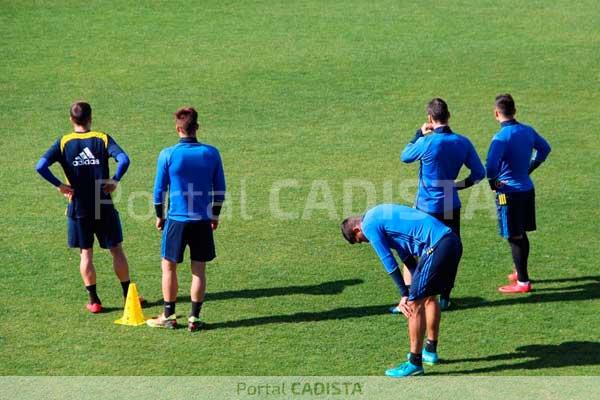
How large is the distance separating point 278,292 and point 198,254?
4.30 ft

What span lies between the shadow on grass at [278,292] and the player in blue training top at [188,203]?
80 centimetres

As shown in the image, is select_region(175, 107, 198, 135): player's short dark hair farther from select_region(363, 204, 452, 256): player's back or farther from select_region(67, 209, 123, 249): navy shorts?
select_region(363, 204, 452, 256): player's back

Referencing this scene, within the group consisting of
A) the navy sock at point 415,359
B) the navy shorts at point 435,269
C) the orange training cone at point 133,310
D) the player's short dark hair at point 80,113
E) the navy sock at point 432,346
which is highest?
the player's short dark hair at point 80,113

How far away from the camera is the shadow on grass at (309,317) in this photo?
9727 mm

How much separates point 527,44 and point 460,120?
4.35m

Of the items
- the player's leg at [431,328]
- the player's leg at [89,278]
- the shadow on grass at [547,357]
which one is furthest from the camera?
the player's leg at [89,278]

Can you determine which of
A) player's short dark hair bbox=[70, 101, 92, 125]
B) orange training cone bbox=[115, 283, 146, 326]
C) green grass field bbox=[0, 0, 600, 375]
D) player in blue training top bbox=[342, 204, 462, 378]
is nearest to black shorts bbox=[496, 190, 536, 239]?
green grass field bbox=[0, 0, 600, 375]

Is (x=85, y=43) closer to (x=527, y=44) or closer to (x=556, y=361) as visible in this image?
(x=527, y=44)

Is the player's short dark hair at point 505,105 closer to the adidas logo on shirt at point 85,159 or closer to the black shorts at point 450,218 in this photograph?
the black shorts at point 450,218

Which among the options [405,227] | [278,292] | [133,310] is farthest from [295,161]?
[405,227]

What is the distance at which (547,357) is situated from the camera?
8.92 meters

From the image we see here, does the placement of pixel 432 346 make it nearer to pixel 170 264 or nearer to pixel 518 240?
pixel 518 240

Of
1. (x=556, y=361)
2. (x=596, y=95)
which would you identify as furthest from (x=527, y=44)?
Result: (x=556, y=361)

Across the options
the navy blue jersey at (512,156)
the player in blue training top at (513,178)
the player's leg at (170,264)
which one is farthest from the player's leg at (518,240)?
the player's leg at (170,264)
